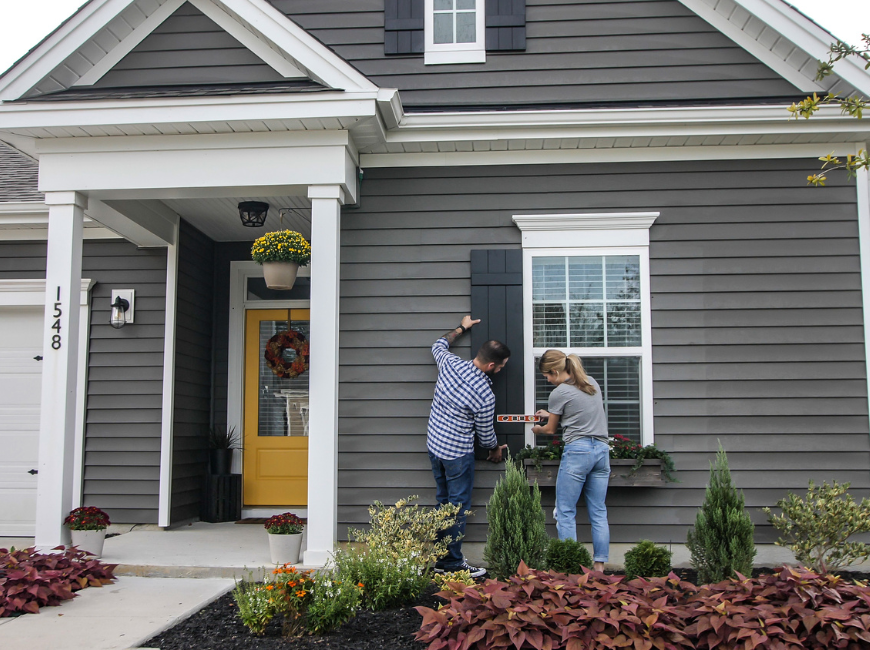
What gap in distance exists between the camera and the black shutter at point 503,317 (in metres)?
5.73

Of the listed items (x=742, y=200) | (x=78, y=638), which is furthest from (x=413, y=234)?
(x=78, y=638)

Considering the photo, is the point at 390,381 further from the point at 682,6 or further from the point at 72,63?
the point at 682,6

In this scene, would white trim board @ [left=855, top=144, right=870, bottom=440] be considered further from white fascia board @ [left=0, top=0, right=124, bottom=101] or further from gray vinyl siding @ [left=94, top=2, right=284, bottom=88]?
white fascia board @ [left=0, top=0, right=124, bottom=101]

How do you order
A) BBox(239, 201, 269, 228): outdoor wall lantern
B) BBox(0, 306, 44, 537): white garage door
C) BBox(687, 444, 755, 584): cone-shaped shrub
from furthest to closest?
BBox(0, 306, 44, 537): white garage door < BBox(239, 201, 269, 228): outdoor wall lantern < BBox(687, 444, 755, 584): cone-shaped shrub

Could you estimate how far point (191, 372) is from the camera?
7.32 metres

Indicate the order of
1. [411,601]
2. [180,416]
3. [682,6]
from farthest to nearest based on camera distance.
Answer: [180,416] < [682,6] < [411,601]

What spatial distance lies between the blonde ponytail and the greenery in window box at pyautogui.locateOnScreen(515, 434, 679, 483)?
0.67 metres

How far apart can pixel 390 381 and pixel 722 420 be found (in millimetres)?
2553

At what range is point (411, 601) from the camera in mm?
4461

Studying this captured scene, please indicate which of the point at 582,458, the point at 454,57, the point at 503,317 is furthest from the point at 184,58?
the point at 582,458

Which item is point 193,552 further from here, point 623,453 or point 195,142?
point 623,453

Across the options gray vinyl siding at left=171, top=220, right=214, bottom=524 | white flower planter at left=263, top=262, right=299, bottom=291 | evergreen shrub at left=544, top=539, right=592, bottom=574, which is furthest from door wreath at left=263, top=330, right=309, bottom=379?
evergreen shrub at left=544, top=539, right=592, bottom=574

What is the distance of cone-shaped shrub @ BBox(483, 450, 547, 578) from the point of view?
456cm

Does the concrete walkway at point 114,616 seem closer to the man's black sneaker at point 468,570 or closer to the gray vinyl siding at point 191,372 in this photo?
the man's black sneaker at point 468,570
